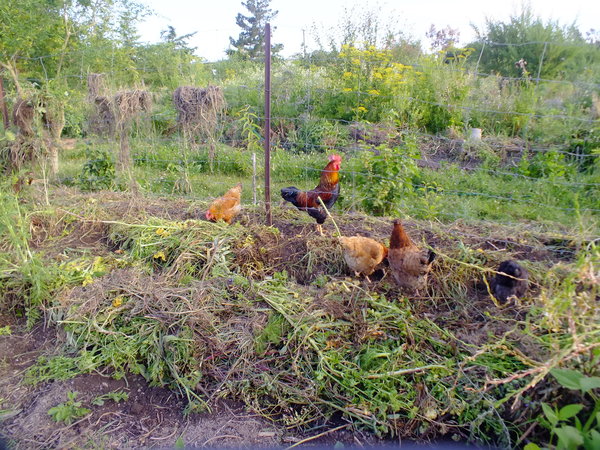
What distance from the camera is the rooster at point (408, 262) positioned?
9.91 feet

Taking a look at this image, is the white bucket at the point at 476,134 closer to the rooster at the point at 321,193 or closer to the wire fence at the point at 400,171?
the wire fence at the point at 400,171

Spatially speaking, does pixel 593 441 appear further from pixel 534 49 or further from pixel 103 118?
pixel 534 49

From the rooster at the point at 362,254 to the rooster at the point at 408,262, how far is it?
0.11 metres

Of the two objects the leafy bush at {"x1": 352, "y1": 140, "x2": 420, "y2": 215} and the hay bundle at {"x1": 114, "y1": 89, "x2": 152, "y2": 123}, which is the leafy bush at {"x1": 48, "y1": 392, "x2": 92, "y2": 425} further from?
the leafy bush at {"x1": 352, "y1": 140, "x2": 420, "y2": 215}

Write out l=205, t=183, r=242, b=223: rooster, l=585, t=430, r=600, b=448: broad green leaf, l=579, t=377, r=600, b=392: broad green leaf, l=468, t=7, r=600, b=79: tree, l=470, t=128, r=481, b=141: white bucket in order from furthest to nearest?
l=468, t=7, r=600, b=79: tree, l=470, t=128, r=481, b=141: white bucket, l=205, t=183, r=242, b=223: rooster, l=579, t=377, r=600, b=392: broad green leaf, l=585, t=430, r=600, b=448: broad green leaf

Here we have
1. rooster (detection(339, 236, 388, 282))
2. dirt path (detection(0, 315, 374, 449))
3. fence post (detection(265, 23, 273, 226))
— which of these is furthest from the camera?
fence post (detection(265, 23, 273, 226))

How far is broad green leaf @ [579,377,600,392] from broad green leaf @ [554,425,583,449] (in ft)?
0.65

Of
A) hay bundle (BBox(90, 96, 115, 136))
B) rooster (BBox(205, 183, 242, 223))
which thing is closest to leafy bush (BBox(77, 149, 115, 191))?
hay bundle (BBox(90, 96, 115, 136))

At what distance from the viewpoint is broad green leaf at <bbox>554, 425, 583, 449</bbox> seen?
185 cm

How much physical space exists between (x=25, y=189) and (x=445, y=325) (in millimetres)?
4393

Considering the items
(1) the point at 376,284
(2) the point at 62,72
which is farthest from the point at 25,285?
(2) the point at 62,72

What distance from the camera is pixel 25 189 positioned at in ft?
14.7

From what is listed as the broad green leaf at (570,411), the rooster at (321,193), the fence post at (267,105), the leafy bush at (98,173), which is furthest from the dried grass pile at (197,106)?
the broad green leaf at (570,411)

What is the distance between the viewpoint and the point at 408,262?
3.05 metres
